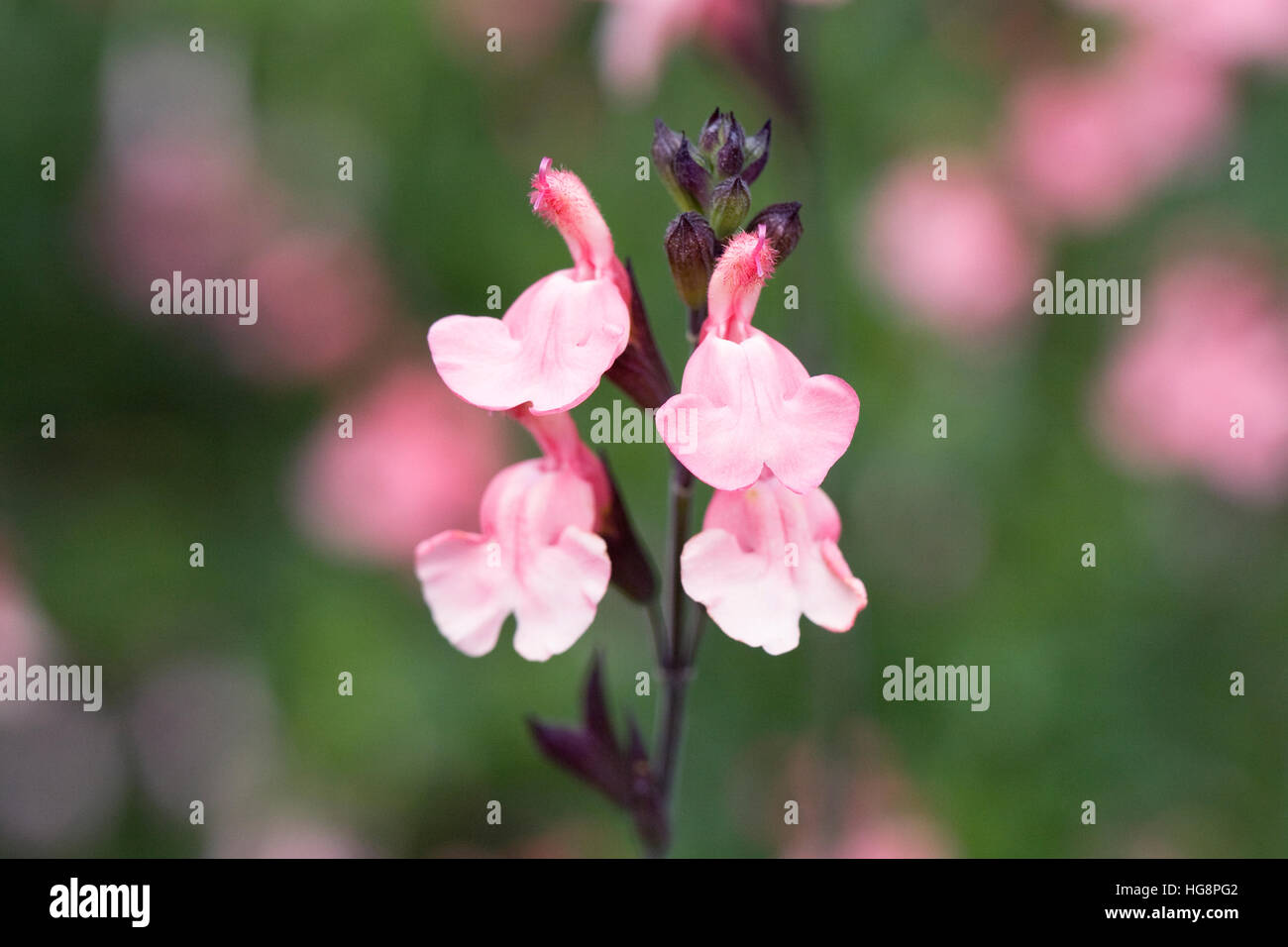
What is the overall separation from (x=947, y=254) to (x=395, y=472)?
4.62ft

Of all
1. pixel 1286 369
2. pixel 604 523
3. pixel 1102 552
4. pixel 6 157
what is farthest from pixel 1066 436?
pixel 6 157

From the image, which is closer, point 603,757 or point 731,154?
point 731,154

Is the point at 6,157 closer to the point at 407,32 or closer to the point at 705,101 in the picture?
the point at 407,32

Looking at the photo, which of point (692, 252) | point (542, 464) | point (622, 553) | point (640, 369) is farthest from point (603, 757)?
point (692, 252)

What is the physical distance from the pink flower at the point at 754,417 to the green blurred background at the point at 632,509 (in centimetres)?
117

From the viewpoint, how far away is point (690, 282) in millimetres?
1072

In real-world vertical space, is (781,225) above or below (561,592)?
above

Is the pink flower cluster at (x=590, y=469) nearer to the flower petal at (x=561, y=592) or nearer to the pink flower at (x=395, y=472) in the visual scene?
the flower petal at (x=561, y=592)

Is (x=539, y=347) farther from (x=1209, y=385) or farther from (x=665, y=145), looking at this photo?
(x=1209, y=385)

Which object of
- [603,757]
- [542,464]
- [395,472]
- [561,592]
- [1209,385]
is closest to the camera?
[561,592]

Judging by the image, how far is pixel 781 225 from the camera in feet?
3.50

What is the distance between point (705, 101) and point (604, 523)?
7.54 feet

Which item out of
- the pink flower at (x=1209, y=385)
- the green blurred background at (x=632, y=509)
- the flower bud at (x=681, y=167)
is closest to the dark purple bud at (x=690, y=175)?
the flower bud at (x=681, y=167)

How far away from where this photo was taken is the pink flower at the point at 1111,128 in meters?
2.63
